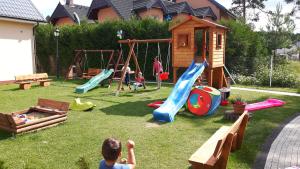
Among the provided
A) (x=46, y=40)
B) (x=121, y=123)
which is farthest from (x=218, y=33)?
(x=46, y=40)

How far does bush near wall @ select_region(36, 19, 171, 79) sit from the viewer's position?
→ 19344mm

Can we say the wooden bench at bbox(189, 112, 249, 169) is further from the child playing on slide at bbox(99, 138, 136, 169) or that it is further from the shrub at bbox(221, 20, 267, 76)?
the shrub at bbox(221, 20, 267, 76)

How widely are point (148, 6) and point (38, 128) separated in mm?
23815

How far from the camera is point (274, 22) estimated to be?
89.4 feet

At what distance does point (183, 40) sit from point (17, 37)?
11863mm

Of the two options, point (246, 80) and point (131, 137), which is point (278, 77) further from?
point (131, 137)

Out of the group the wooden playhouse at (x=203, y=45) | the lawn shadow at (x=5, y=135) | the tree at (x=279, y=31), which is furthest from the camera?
the tree at (x=279, y=31)

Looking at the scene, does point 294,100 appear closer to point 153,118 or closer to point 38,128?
point 153,118

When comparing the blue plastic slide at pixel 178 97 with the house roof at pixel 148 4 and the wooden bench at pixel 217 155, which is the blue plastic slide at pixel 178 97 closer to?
the wooden bench at pixel 217 155

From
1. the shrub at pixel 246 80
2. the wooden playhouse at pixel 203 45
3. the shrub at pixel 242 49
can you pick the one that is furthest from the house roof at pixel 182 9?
the wooden playhouse at pixel 203 45

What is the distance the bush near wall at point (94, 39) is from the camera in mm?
19344

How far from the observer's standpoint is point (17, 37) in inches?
764

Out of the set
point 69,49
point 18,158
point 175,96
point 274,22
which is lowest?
point 18,158

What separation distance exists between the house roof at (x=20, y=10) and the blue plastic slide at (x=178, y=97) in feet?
41.6
